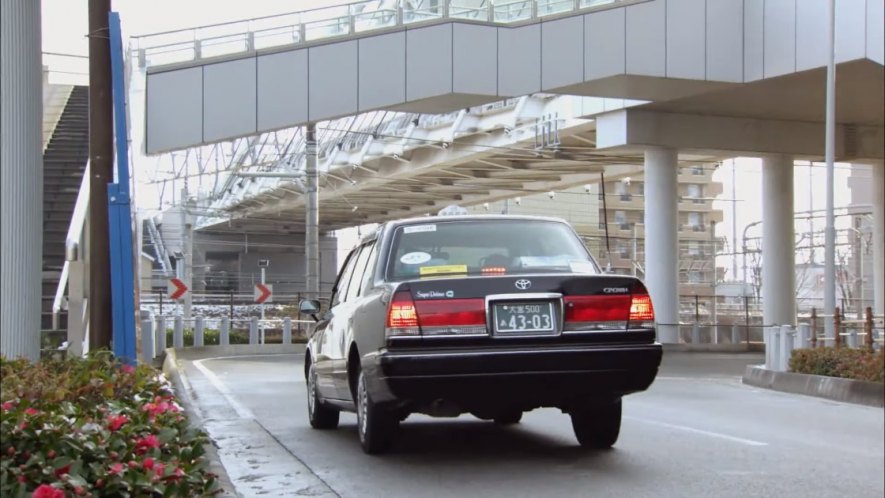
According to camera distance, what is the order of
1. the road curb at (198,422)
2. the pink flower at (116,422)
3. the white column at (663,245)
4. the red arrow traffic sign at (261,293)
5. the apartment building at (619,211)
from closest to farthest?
the pink flower at (116,422), the road curb at (198,422), the white column at (663,245), the red arrow traffic sign at (261,293), the apartment building at (619,211)

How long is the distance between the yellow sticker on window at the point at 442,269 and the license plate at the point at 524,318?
573 millimetres

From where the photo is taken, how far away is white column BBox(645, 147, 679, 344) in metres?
33.5

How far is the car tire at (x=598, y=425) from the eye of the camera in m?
8.18

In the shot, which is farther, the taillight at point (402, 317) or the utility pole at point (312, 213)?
the utility pole at point (312, 213)

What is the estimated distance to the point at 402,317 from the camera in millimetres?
7000

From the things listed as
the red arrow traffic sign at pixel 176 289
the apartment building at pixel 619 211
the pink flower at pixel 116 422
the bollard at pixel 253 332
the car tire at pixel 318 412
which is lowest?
the bollard at pixel 253 332

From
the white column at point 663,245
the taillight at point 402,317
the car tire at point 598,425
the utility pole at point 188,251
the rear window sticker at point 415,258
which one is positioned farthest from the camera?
the utility pole at point 188,251

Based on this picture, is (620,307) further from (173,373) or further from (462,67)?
(462,67)

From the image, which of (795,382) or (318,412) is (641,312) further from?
(795,382)

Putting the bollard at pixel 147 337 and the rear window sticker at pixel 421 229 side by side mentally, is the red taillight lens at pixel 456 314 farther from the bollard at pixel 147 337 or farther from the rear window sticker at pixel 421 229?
the bollard at pixel 147 337

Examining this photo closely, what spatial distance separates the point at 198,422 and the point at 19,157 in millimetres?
4142

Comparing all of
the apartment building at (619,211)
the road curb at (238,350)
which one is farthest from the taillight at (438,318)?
the apartment building at (619,211)

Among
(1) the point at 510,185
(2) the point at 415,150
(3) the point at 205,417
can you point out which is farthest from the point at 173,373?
(1) the point at 510,185

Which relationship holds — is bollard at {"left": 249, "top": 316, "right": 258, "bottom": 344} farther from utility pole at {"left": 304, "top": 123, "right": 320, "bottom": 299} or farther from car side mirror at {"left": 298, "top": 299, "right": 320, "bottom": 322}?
car side mirror at {"left": 298, "top": 299, "right": 320, "bottom": 322}
